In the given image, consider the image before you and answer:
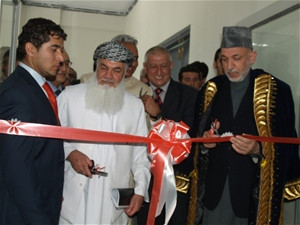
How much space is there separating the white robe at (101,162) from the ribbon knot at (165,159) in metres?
0.14

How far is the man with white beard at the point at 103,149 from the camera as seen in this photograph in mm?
2549

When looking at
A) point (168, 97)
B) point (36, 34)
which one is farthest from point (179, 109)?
point (36, 34)

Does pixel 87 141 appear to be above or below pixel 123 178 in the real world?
above

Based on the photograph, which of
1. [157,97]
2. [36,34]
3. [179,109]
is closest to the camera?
[36,34]

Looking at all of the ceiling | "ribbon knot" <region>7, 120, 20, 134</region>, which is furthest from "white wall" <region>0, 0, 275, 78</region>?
"ribbon knot" <region>7, 120, 20, 134</region>

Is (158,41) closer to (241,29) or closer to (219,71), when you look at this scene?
(219,71)

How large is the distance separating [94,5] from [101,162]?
37.2 feet

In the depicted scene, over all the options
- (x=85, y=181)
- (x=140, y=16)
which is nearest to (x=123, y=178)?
(x=85, y=181)

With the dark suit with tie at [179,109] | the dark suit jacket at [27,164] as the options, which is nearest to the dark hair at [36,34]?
the dark suit jacket at [27,164]

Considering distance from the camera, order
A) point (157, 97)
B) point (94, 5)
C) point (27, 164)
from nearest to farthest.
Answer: point (27, 164), point (157, 97), point (94, 5)

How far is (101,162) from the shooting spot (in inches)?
103

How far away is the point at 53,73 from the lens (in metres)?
2.31

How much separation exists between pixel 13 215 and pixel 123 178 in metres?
0.86

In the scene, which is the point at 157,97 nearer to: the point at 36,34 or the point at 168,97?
the point at 168,97
